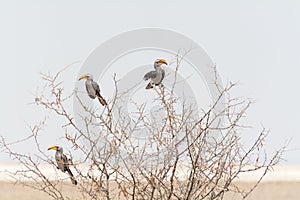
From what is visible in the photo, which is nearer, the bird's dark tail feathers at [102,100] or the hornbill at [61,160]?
the hornbill at [61,160]

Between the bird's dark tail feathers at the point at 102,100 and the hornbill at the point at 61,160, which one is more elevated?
the bird's dark tail feathers at the point at 102,100

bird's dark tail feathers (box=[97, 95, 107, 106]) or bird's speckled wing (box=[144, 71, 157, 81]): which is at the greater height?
bird's speckled wing (box=[144, 71, 157, 81])

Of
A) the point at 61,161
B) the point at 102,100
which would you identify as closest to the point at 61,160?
the point at 61,161

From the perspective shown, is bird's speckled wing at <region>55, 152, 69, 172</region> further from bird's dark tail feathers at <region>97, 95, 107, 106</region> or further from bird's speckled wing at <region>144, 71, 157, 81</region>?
bird's speckled wing at <region>144, 71, 157, 81</region>

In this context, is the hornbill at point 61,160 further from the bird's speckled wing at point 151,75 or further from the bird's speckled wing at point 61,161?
the bird's speckled wing at point 151,75

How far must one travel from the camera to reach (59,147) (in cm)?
473

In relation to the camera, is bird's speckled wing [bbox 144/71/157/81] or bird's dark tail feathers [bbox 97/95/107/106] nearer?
bird's dark tail feathers [bbox 97/95/107/106]

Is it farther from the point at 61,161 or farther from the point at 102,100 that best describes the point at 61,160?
the point at 102,100

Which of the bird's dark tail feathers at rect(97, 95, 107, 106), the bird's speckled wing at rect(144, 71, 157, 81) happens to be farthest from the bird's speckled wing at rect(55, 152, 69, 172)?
the bird's speckled wing at rect(144, 71, 157, 81)

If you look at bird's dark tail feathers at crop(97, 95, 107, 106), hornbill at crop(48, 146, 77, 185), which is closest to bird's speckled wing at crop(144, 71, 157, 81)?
bird's dark tail feathers at crop(97, 95, 107, 106)

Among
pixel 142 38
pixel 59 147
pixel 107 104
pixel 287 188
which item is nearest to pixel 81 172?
pixel 59 147

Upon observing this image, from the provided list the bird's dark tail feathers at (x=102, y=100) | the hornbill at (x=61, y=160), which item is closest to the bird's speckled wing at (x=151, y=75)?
the bird's dark tail feathers at (x=102, y=100)

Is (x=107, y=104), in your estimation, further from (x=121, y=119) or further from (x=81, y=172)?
(x=81, y=172)

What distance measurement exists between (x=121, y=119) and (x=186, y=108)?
46cm
